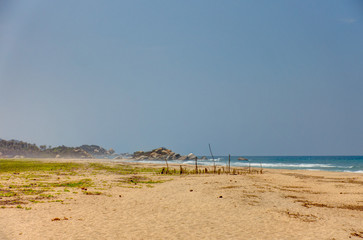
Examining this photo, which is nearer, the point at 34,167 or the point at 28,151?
the point at 34,167

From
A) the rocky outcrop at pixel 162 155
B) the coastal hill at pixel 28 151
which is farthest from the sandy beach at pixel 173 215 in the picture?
the coastal hill at pixel 28 151

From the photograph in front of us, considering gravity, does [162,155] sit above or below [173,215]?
below

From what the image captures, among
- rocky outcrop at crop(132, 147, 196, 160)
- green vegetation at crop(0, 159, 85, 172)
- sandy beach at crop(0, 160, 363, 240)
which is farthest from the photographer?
rocky outcrop at crop(132, 147, 196, 160)

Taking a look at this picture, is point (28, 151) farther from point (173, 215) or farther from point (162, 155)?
point (173, 215)

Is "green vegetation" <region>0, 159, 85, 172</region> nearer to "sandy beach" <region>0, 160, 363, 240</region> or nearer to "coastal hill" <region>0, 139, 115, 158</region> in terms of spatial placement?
"sandy beach" <region>0, 160, 363, 240</region>

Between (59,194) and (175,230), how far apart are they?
10.8 m

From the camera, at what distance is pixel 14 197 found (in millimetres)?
17516

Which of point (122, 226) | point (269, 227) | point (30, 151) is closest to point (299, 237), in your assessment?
point (269, 227)

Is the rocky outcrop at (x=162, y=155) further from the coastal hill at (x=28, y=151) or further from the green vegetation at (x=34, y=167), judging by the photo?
the green vegetation at (x=34, y=167)

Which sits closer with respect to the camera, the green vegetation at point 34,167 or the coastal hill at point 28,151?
the green vegetation at point 34,167

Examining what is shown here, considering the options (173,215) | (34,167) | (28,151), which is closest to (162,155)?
(28,151)

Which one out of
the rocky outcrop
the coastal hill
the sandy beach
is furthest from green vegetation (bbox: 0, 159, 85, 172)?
the coastal hill

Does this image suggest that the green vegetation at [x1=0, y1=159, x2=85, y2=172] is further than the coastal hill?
No

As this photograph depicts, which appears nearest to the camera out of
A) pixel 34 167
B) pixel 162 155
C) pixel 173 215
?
pixel 173 215
